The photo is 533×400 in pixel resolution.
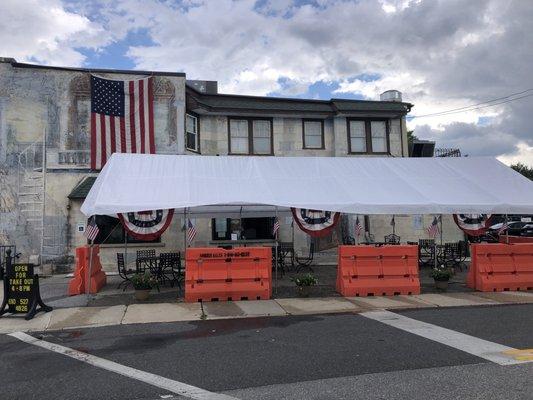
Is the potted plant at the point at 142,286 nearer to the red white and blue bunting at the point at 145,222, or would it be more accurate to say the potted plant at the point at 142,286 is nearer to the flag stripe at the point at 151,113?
the red white and blue bunting at the point at 145,222

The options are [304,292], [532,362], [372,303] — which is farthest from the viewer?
[304,292]

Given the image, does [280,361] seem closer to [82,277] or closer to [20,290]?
[20,290]

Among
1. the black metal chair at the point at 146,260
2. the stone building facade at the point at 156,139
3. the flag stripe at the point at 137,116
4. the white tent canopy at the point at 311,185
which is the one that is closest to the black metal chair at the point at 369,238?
the stone building facade at the point at 156,139

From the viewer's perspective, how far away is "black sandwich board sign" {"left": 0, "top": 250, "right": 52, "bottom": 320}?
378 inches

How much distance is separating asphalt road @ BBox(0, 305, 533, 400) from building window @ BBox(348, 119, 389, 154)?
1284 cm

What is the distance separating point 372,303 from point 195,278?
13.6 feet

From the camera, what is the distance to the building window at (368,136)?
2106 cm

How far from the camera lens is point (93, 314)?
9.72 metres

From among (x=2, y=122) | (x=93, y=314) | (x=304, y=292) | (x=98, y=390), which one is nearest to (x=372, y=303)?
(x=304, y=292)

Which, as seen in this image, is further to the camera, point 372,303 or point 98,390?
point 372,303

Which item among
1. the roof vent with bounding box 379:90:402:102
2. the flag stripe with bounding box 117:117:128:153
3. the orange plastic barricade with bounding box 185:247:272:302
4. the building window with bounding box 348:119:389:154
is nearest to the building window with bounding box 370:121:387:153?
the building window with bounding box 348:119:389:154

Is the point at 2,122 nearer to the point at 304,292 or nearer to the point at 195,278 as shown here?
the point at 195,278

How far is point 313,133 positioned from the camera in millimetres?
20922

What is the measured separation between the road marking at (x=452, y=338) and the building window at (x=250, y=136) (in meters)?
11.8
